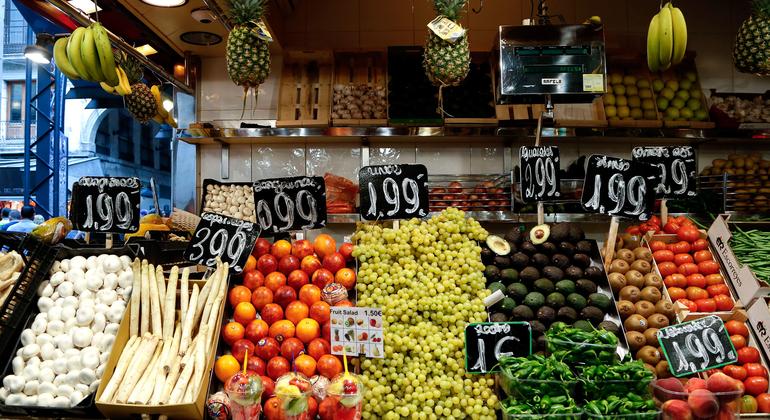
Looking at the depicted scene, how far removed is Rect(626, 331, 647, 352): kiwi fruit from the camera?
9.01 feet

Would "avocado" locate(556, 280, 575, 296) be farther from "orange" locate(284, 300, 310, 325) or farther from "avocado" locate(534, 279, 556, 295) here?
"orange" locate(284, 300, 310, 325)

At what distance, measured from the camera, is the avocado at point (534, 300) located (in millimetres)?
2850

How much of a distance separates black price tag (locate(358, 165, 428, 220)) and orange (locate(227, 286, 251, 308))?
0.77 meters

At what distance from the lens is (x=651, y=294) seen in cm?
299

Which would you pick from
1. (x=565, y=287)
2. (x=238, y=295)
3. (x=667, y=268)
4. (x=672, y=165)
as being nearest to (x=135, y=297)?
(x=238, y=295)

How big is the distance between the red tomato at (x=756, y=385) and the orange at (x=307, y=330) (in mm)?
2067

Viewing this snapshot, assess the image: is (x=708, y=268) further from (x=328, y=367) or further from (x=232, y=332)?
(x=232, y=332)

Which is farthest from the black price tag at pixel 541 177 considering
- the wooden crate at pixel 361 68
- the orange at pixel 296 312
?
the wooden crate at pixel 361 68

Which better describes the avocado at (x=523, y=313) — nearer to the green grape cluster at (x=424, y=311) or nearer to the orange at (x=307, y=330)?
the green grape cluster at (x=424, y=311)

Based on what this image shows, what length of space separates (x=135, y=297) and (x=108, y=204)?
98 cm

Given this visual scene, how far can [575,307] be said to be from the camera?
113 inches

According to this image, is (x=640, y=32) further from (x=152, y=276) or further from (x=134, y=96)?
(x=152, y=276)

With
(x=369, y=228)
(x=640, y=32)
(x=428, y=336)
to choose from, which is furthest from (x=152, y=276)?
(x=640, y=32)

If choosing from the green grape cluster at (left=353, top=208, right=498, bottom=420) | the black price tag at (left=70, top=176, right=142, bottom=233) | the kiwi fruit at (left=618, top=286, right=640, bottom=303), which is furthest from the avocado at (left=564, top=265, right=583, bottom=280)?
Result: the black price tag at (left=70, top=176, right=142, bottom=233)
